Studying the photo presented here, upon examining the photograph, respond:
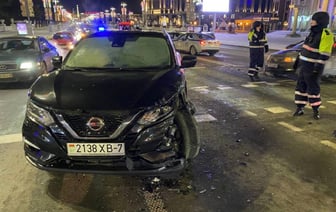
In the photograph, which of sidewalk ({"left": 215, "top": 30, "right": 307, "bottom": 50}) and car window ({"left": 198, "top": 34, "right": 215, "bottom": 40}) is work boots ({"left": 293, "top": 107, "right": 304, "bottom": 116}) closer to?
car window ({"left": 198, "top": 34, "right": 215, "bottom": 40})

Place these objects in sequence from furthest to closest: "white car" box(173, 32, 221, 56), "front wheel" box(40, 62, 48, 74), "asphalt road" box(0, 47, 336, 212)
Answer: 1. "white car" box(173, 32, 221, 56)
2. "front wheel" box(40, 62, 48, 74)
3. "asphalt road" box(0, 47, 336, 212)

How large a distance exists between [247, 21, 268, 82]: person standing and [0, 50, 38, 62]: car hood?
22.4 feet

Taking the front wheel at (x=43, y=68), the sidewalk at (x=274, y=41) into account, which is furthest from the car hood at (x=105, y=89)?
the sidewalk at (x=274, y=41)

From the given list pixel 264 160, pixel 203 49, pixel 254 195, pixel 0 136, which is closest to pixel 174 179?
pixel 254 195

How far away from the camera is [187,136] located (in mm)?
3475

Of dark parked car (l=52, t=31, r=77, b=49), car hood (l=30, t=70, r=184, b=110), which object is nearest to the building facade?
dark parked car (l=52, t=31, r=77, b=49)

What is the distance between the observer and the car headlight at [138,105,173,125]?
3.15m

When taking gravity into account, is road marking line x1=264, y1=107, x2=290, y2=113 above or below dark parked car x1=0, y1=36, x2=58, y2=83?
below

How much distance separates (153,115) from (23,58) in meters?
7.30

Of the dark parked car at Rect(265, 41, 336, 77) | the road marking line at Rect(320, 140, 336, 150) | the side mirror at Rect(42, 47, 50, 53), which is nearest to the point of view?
Answer: the road marking line at Rect(320, 140, 336, 150)

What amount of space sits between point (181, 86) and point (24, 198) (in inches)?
84.3

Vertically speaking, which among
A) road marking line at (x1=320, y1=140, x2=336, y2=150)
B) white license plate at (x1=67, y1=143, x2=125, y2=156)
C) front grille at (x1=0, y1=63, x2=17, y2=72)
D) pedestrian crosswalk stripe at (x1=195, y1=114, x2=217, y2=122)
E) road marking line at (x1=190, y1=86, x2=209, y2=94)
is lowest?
road marking line at (x1=190, y1=86, x2=209, y2=94)

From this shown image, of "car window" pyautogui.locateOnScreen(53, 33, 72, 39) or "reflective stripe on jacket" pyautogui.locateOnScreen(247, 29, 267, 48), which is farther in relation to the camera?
"car window" pyautogui.locateOnScreen(53, 33, 72, 39)

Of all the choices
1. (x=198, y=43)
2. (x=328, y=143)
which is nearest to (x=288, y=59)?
(x=328, y=143)
